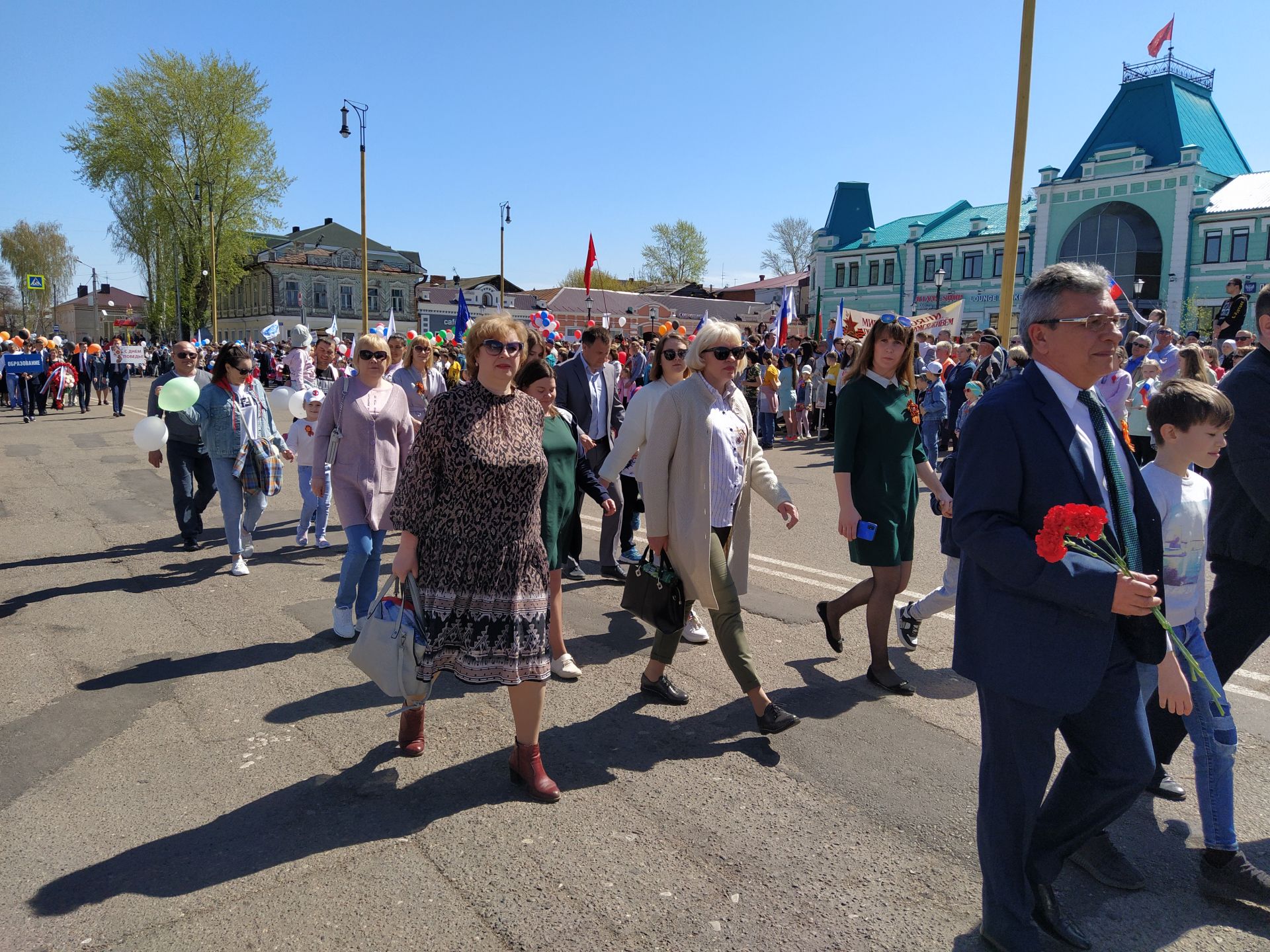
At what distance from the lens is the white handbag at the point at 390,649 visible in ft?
11.5

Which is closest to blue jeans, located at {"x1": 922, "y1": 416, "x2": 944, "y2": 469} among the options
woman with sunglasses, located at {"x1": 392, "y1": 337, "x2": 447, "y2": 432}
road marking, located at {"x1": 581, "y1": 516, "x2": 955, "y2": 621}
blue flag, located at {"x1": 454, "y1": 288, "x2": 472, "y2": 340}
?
road marking, located at {"x1": 581, "y1": 516, "x2": 955, "y2": 621}

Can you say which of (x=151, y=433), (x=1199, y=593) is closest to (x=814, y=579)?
(x=1199, y=593)

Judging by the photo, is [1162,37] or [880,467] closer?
[880,467]

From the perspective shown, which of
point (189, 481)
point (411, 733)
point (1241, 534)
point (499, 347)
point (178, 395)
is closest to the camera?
point (1241, 534)

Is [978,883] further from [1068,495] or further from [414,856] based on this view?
[414,856]

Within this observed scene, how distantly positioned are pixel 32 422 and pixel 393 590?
72.5ft

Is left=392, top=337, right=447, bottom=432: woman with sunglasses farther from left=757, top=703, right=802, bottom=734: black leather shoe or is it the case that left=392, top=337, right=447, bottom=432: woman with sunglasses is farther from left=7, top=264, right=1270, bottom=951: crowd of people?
left=757, top=703, right=802, bottom=734: black leather shoe

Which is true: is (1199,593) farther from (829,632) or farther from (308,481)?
(308,481)

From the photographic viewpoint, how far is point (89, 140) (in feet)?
153

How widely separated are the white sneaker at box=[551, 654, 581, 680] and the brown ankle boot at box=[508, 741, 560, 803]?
1.25 metres

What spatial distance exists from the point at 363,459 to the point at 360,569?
669 mm

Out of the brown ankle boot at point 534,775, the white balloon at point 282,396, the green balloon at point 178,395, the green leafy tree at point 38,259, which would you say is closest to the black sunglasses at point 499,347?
the brown ankle boot at point 534,775

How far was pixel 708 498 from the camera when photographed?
4137 mm

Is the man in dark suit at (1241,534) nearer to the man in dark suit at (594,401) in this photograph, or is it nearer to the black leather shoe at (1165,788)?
the black leather shoe at (1165,788)
